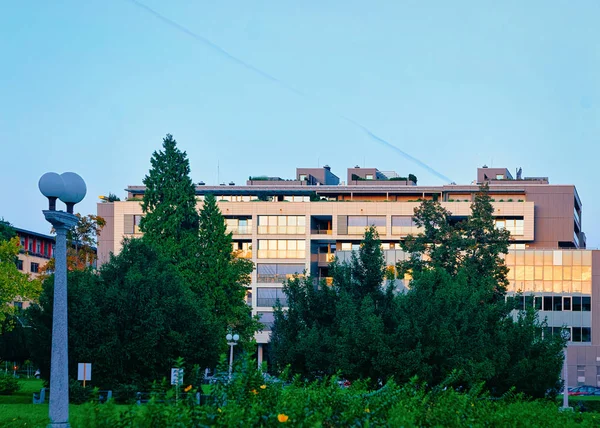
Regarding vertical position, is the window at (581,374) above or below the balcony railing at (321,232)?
below

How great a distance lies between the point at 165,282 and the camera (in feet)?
166

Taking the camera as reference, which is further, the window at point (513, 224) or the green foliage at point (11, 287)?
the window at point (513, 224)

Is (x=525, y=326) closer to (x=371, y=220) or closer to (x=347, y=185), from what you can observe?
(x=371, y=220)

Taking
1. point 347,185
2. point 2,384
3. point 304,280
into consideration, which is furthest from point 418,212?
point 347,185

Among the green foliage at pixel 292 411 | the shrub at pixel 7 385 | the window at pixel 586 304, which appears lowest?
the shrub at pixel 7 385

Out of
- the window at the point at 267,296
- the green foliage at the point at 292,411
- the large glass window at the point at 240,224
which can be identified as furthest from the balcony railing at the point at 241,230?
the green foliage at the point at 292,411

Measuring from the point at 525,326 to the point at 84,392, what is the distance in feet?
69.0

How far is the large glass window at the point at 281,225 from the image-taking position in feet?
363

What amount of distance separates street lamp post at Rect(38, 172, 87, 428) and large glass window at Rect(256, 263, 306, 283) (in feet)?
305

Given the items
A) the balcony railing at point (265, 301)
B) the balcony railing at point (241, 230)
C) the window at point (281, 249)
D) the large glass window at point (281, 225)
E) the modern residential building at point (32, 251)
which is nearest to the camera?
the balcony railing at point (265, 301)

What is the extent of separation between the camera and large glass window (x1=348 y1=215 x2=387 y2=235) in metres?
109

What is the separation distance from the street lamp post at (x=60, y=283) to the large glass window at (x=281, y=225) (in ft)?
309

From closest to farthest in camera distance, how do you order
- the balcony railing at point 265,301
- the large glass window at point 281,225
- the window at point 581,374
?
the window at point 581,374
the balcony railing at point 265,301
the large glass window at point 281,225

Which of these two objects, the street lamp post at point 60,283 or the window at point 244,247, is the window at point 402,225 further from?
the street lamp post at point 60,283
